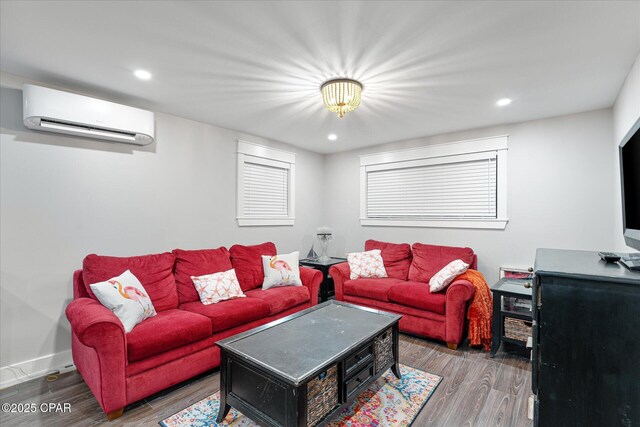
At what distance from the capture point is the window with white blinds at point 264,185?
423 centimetres

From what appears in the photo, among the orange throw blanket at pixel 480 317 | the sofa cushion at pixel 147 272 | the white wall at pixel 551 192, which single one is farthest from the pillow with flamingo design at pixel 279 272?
the white wall at pixel 551 192

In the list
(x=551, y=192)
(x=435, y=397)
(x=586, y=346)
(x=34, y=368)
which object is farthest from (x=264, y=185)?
(x=586, y=346)

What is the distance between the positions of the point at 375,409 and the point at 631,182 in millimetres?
2136

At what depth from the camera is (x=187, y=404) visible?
2.20 m

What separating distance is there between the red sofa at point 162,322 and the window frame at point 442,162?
75.4 inches

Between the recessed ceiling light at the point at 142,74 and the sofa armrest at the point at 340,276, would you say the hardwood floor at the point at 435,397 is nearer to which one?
the sofa armrest at the point at 340,276

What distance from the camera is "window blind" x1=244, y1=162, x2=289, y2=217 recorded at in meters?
4.33

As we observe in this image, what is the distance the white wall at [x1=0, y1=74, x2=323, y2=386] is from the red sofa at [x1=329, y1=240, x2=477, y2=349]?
6.42 ft

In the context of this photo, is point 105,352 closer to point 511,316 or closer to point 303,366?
point 303,366

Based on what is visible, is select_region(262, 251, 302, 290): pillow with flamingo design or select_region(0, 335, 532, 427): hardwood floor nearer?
select_region(0, 335, 532, 427): hardwood floor

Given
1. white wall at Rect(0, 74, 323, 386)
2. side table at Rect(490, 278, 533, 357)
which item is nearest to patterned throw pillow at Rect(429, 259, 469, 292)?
side table at Rect(490, 278, 533, 357)

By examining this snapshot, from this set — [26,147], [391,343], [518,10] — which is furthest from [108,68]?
[391,343]
